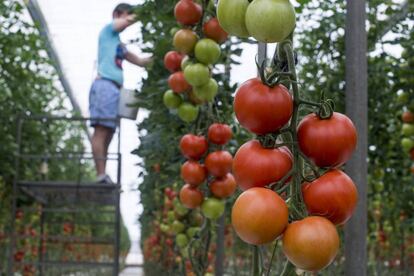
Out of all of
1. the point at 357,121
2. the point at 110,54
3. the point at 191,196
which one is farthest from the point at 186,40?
the point at 110,54

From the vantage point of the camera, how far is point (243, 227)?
64 cm

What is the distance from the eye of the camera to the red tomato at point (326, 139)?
65 centimetres

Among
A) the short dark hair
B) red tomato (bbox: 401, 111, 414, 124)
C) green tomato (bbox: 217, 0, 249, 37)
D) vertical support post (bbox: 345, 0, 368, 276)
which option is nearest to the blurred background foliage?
the short dark hair

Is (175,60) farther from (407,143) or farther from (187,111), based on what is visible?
(407,143)

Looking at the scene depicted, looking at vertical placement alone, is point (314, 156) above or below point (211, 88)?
below

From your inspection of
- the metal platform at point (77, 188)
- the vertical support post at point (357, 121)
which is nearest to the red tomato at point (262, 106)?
the vertical support post at point (357, 121)

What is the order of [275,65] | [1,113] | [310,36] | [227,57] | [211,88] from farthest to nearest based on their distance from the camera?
1. [1,113]
2. [310,36]
3. [227,57]
4. [211,88]
5. [275,65]

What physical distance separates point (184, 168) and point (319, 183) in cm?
116

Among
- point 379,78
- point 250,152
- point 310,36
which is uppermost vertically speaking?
point 310,36

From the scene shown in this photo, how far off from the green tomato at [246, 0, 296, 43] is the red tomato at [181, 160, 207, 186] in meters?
1.13

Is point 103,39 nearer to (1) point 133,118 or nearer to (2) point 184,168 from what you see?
(1) point 133,118

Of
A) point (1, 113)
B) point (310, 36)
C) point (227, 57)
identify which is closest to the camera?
point (227, 57)

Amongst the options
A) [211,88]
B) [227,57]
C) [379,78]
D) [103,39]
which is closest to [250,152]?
[211,88]

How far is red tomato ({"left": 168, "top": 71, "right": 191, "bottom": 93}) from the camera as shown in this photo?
177 centimetres
